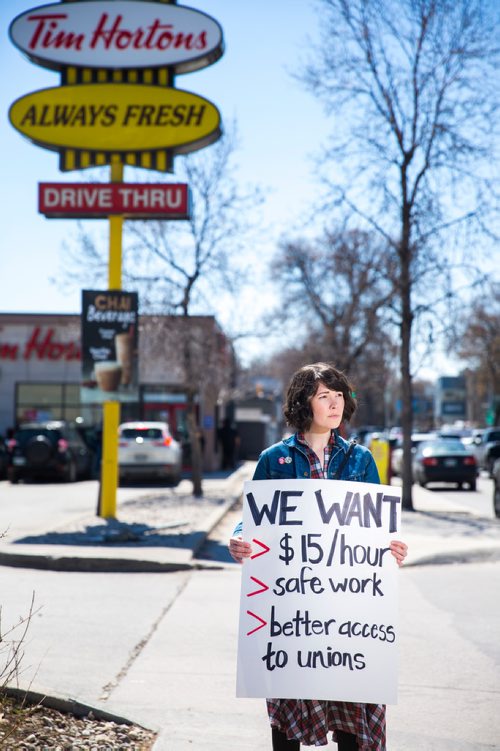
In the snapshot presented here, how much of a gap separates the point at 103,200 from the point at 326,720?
1156 centimetres

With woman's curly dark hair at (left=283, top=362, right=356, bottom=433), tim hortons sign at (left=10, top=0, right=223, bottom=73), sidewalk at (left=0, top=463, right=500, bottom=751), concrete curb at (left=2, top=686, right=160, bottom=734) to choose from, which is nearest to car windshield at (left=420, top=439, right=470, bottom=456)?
sidewalk at (left=0, top=463, right=500, bottom=751)

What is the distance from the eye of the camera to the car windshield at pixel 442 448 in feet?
85.4

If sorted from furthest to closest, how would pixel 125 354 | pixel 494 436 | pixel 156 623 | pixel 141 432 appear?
1. pixel 494 436
2. pixel 141 432
3. pixel 125 354
4. pixel 156 623

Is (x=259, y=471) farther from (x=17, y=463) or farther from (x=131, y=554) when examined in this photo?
(x=17, y=463)

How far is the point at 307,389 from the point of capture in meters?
3.73

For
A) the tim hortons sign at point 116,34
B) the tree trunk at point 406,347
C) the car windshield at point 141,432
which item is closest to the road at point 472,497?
the tree trunk at point 406,347

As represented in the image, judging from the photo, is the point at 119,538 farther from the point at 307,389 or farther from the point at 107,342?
the point at 307,389

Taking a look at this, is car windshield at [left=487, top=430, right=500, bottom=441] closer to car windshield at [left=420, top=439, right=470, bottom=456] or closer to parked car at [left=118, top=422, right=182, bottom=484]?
car windshield at [left=420, top=439, right=470, bottom=456]

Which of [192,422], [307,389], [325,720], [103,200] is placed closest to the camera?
[325,720]

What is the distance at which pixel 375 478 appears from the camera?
373cm

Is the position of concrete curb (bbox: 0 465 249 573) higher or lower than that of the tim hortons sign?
lower

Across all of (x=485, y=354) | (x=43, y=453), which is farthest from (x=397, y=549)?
(x=485, y=354)

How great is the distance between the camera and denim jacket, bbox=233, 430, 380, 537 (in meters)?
3.69

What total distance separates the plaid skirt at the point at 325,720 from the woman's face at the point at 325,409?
3.52 ft
